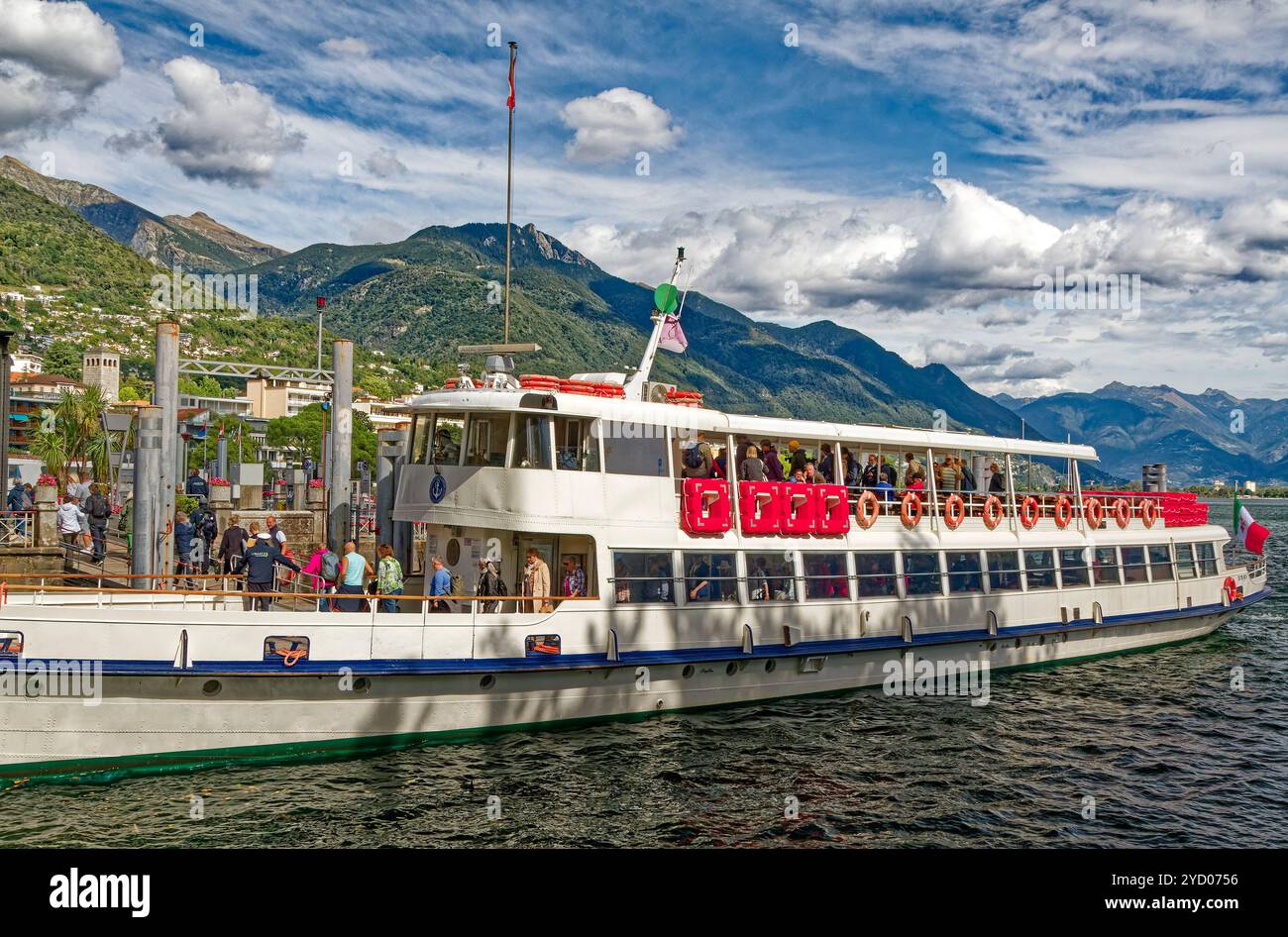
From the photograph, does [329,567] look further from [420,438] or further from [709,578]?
[709,578]

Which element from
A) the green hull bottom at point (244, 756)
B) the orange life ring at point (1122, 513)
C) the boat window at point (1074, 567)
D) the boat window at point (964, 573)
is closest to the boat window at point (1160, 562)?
the orange life ring at point (1122, 513)

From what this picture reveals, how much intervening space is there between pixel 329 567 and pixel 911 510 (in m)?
11.5

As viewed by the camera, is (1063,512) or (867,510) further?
(1063,512)

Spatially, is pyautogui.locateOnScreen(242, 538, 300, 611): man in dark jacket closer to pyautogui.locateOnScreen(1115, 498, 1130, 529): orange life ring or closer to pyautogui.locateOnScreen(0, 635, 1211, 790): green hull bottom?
pyautogui.locateOnScreen(0, 635, 1211, 790): green hull bottom

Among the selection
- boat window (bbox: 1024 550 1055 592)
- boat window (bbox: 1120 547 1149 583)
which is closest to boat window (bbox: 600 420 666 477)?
boat window (bbox: 1024 550 1055 592)

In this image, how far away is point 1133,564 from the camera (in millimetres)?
24578

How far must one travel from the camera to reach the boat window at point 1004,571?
2131cm

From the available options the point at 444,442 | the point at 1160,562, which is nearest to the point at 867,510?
the point at 444,442

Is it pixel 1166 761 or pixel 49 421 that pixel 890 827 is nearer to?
pixel 1166 761

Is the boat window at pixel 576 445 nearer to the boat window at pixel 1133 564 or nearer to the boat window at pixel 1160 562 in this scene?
the boat window at pixel 1133 564

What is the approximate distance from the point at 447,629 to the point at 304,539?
748 inches

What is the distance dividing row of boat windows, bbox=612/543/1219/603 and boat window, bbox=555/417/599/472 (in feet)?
5.36

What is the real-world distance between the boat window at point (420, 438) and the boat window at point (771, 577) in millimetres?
6127
